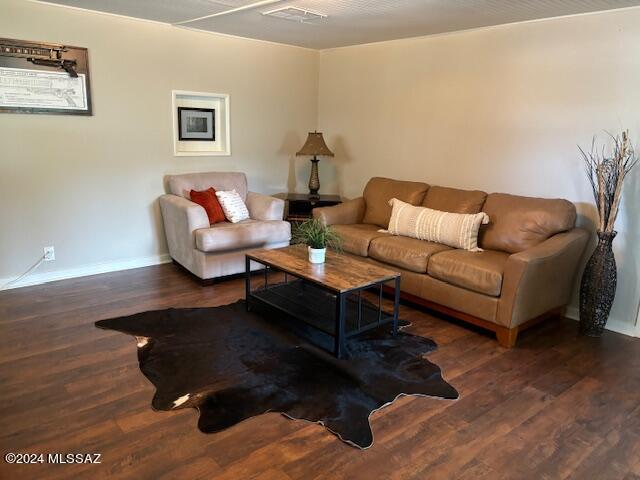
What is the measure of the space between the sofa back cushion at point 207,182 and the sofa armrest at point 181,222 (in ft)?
0.35

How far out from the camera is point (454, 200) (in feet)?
13.0

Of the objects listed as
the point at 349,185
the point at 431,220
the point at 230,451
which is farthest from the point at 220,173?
the point at 230,451

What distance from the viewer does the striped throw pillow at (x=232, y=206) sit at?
4.43 m

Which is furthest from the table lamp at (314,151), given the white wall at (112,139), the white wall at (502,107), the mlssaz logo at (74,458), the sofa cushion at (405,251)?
the mlssaz logo at (74,458)

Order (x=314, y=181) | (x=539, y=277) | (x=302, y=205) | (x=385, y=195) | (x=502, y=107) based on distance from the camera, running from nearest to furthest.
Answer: (x=539, y=277)
(x=502, y=107)
(x=385, y=195)
(x=302, y=205)
(x=314, y=181)

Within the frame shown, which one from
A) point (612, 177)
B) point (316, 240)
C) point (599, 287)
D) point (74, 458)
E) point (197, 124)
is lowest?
point (74, 458)

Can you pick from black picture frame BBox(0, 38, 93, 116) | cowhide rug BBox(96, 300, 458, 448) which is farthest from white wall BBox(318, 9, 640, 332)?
black picture frame BBox(0, 38, 93, 116)

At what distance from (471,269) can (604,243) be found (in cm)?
94

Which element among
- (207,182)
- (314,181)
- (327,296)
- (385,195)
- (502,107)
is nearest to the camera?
(327,296)

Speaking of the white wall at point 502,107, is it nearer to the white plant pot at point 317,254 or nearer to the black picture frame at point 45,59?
the white plant pot at point 317,254

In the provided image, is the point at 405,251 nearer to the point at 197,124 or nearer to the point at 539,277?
the point at 539,277

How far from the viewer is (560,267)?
10.6 feet

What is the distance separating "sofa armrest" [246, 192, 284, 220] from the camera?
457 cm

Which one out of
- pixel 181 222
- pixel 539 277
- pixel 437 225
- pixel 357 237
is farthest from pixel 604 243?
pixel 181 222
